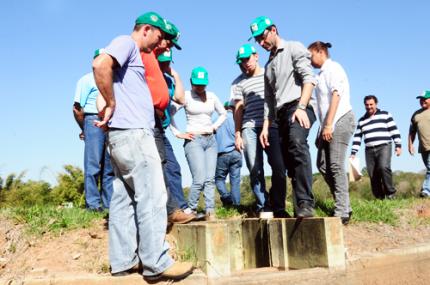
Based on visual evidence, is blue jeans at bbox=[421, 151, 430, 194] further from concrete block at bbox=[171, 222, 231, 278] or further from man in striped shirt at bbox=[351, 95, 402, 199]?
concrete block at bbox=[171, 222, 231, 278]

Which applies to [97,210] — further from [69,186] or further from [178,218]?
[69,186]

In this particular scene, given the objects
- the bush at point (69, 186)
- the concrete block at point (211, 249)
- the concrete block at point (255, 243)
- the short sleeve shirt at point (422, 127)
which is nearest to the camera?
the concrete block at point (211, 249)

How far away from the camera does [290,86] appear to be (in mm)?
4883

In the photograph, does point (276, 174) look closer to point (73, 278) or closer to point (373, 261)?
point (373, 261)

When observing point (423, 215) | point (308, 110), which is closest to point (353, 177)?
point (423, 215)

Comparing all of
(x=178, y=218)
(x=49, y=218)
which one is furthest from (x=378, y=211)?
(x=49, y=218)

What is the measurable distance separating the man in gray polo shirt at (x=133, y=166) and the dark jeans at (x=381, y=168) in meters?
5.43

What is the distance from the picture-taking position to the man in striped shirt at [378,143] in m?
8.02

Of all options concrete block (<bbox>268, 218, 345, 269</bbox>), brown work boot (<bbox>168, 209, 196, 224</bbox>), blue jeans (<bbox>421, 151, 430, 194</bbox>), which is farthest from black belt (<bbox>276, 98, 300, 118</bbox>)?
blue jeans (<bbox>421, 151, 430, 194</bbox>)

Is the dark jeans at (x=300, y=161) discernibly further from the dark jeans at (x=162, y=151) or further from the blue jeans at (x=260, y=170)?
the dark jeans at (x=162, y=151)

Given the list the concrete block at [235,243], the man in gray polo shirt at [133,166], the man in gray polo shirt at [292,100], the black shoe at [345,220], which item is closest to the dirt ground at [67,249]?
the black shoe at [345,220]

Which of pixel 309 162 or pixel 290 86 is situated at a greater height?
pixel 290 86

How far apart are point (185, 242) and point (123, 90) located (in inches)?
60.5

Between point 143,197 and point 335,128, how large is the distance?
280 cm
